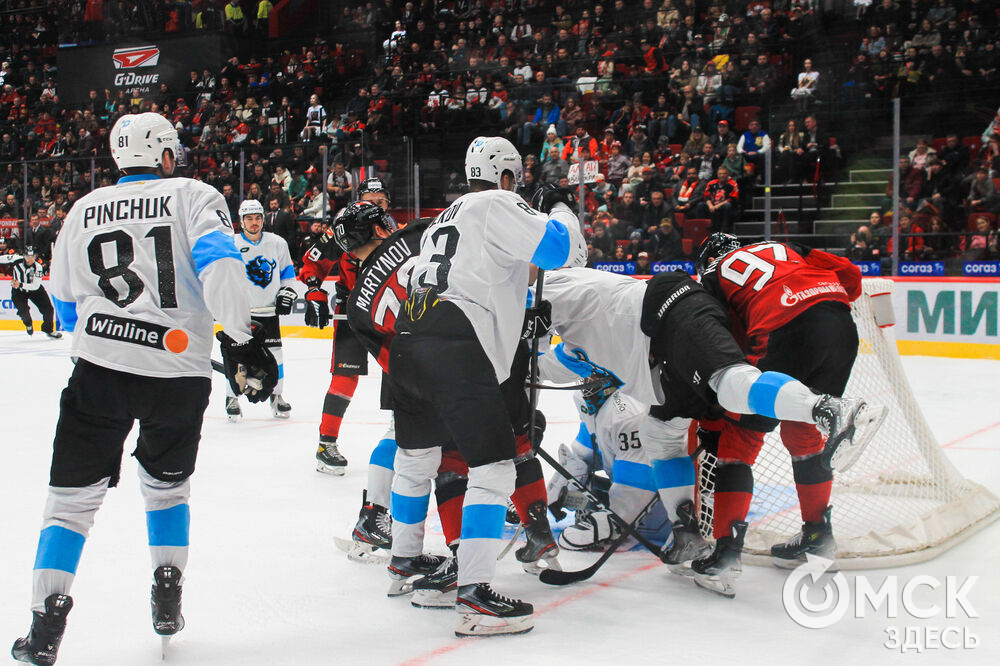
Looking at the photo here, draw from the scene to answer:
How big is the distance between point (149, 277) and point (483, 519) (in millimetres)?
985

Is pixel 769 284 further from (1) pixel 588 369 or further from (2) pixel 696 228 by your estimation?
(2) pixel 696 228

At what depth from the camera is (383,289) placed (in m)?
2.85

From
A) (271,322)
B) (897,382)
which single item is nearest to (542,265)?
(897,382)

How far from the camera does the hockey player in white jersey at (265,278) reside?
18.5 feet

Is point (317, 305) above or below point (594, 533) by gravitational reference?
above

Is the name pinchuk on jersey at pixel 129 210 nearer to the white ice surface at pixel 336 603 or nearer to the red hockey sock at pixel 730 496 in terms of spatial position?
the white ice surface at pixel 336 603

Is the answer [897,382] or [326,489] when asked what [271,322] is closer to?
[326,489]

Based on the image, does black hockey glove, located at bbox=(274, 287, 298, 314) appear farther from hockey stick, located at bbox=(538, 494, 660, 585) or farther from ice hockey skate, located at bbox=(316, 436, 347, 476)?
hockey stick, located at bbox=(538, 494, 660, 585)

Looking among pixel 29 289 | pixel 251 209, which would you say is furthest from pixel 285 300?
pixel 29 289

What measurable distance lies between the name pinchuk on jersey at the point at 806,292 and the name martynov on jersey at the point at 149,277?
146 cm

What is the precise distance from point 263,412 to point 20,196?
9.09 meters

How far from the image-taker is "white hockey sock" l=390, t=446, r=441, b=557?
2.53m

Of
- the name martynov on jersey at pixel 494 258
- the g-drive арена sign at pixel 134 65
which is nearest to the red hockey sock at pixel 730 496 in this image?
the name martynov on jersey at pixel 494 258

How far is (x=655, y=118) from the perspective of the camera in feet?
37.0
